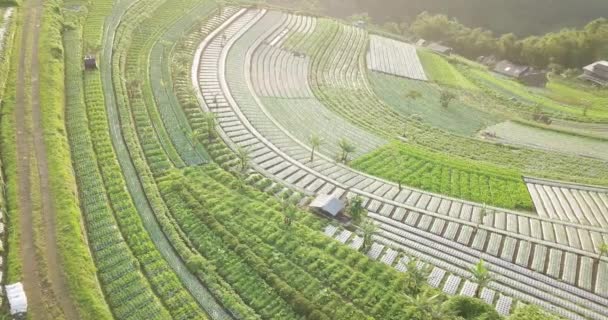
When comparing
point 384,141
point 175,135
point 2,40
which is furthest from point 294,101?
point 2,40

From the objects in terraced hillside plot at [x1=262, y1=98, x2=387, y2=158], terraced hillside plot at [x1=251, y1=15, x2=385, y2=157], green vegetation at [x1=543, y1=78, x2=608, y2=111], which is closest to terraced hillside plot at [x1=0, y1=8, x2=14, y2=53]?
terraced hillside plot at [x1=251, y1=15, x2=385, y2=157]

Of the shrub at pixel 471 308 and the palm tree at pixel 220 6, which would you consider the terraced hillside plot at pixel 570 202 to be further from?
the palm tree at pixel 220 6

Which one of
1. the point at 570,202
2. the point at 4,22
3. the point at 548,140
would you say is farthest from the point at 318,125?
the point at 4,22

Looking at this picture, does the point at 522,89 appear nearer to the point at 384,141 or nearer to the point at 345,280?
the point at 384,141

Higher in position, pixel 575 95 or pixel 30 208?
pixel 30 208

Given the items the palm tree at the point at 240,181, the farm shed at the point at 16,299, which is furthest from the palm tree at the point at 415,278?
the farm shed at the point at 16,299

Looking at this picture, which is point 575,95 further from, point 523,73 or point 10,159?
point 10,159
